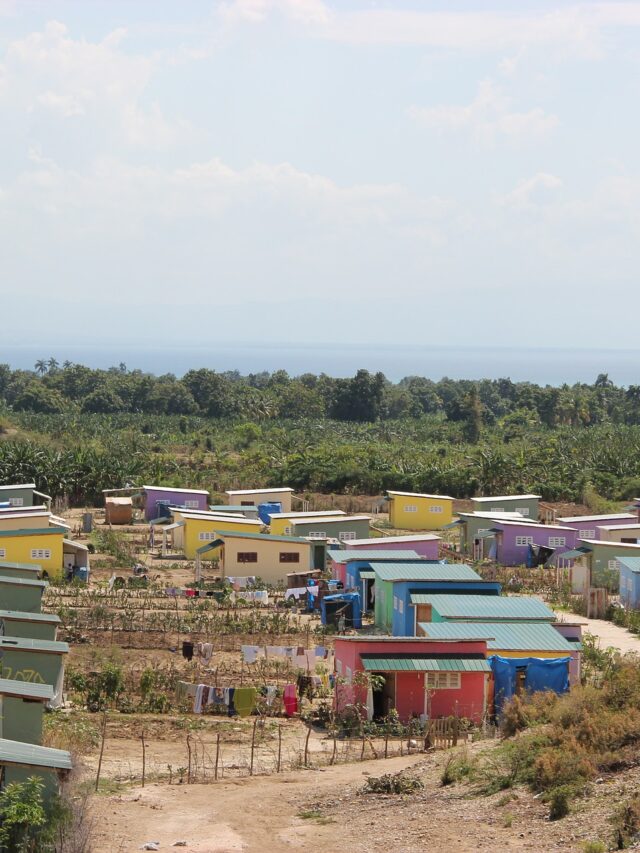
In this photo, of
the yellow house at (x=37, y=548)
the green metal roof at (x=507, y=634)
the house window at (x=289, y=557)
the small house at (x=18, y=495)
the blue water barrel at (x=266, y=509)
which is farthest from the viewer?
the blue water barrel at (x=266, y=509)

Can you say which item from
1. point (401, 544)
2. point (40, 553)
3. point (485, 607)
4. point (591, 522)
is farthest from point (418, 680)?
point (591, 522)

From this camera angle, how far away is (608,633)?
30.9 meters

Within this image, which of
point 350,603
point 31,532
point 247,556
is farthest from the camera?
point 247,556

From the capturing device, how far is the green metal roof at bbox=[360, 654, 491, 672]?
22.3 metres

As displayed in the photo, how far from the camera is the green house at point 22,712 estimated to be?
17109mm

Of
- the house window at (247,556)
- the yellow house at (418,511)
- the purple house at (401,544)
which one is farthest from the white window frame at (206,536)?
the yellow house at (418,511)

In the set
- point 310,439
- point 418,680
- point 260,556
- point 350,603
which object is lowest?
point 350,603

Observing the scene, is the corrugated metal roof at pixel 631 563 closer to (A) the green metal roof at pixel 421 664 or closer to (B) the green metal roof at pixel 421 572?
(B) the green metal roof at pixel 421 572

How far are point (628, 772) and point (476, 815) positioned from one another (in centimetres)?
218

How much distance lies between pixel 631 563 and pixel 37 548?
17484mm

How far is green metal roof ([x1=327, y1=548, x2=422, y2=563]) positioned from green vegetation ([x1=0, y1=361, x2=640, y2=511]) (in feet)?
66.4

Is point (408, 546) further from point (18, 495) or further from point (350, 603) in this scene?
point (18, 495)

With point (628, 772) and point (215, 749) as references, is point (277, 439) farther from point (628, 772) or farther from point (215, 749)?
point (628, 772)

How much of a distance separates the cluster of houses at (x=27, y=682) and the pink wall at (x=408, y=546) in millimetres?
12341
